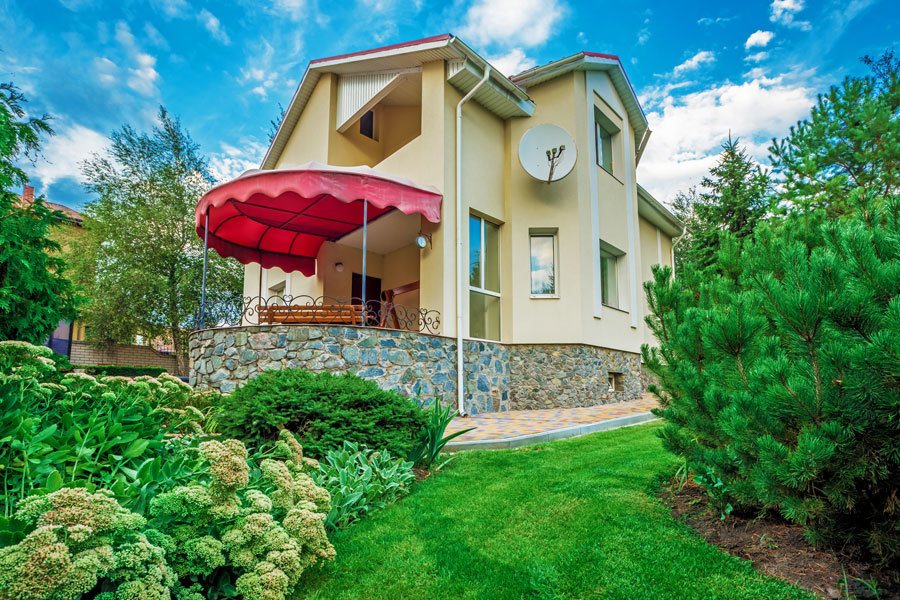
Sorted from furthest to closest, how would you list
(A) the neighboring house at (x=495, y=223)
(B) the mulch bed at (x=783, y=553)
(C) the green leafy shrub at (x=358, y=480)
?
(A) the neighboring house at (x=495, y=223) → (C) the green leafy shrub at (x=358, y=480) → (B) the mulch bed at (x=783, y=553)

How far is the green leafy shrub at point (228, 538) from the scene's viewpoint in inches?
81.4

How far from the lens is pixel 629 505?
3287mm

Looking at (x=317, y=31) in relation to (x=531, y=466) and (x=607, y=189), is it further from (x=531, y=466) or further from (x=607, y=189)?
(x=531, y=466)

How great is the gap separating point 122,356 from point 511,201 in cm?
1834

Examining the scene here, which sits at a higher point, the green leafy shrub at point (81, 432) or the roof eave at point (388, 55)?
the roof eave at point (388, 55)

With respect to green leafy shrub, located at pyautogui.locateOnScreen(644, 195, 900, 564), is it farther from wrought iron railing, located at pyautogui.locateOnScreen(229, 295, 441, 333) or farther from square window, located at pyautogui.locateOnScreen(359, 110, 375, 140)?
square window, located at pyautogui.locateOnScreen(359, 110, 375, 140)

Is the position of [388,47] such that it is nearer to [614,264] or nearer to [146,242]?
[614,264]

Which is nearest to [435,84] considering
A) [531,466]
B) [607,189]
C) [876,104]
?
[607,189]

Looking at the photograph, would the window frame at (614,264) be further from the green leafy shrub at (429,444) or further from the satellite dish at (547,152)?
the green leafy shrub at (429,444)

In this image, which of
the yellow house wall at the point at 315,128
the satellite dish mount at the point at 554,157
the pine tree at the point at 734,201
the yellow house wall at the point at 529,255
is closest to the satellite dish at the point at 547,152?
the satellite dish mount at the point at 554,157

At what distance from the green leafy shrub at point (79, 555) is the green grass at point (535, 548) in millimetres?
824

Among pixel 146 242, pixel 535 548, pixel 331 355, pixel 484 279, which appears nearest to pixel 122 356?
pixel 146 242

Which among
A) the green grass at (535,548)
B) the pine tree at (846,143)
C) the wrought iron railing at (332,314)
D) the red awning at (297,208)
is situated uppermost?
the pine tree at (846,143)

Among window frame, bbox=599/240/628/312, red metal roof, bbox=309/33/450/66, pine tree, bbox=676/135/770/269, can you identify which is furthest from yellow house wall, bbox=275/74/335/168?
pine tree, bbox=676/135/770/269
